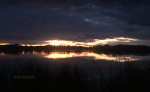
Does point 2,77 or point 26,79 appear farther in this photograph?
point 2,77

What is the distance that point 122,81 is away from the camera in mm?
6090

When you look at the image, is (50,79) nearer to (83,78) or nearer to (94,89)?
(83,78)

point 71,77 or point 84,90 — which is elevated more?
point 71,77

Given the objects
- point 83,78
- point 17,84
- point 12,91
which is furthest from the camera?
point 83,78

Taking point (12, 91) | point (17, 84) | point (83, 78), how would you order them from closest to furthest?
point (12, 91), point (17, 84), point (83, 78)

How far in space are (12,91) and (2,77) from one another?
5.67 ft

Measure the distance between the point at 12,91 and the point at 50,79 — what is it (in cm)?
166

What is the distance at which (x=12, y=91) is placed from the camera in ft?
17.9

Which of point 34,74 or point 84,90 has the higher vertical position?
point 34,74

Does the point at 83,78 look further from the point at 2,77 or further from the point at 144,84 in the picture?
the point at 2,77

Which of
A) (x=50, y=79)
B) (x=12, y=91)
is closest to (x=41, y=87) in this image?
(x=50, y=79)

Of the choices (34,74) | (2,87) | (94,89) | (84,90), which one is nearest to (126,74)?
(94,89)

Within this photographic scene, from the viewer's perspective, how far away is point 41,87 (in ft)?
18.7

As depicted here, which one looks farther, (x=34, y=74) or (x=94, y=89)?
(x=34, y=74)
